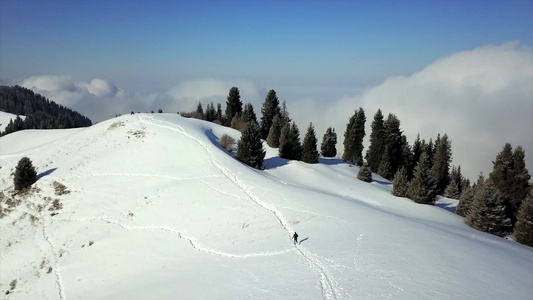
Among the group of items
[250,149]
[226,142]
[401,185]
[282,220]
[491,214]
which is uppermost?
[226,142]

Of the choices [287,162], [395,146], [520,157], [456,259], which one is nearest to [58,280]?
[456,259]

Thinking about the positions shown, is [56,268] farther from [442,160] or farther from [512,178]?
[442,160]

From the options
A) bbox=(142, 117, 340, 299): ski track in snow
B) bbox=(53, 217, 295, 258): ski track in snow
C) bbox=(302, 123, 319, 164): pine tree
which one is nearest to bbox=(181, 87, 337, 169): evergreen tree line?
bbox=(302, 123, 319, 164): pine tree

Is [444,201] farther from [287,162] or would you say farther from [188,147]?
[188,147]

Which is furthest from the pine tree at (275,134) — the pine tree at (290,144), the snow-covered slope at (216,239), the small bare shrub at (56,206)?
the small bare shrub at (56,206)

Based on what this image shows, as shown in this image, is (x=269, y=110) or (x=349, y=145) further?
(x=269, y=110)

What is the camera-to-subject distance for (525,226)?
28703 millimetres

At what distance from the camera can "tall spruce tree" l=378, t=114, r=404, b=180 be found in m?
58.7

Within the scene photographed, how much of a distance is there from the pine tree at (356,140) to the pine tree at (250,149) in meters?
25.7

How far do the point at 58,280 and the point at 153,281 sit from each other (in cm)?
813

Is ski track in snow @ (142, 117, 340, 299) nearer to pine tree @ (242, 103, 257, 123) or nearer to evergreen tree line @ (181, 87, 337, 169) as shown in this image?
evergreen tree line @ (181, 87, 337, 169)

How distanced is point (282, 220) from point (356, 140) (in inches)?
1663

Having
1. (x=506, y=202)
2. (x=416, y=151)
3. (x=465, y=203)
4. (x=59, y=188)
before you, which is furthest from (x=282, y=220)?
(x=416, y=151)

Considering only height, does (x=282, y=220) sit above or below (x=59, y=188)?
above
